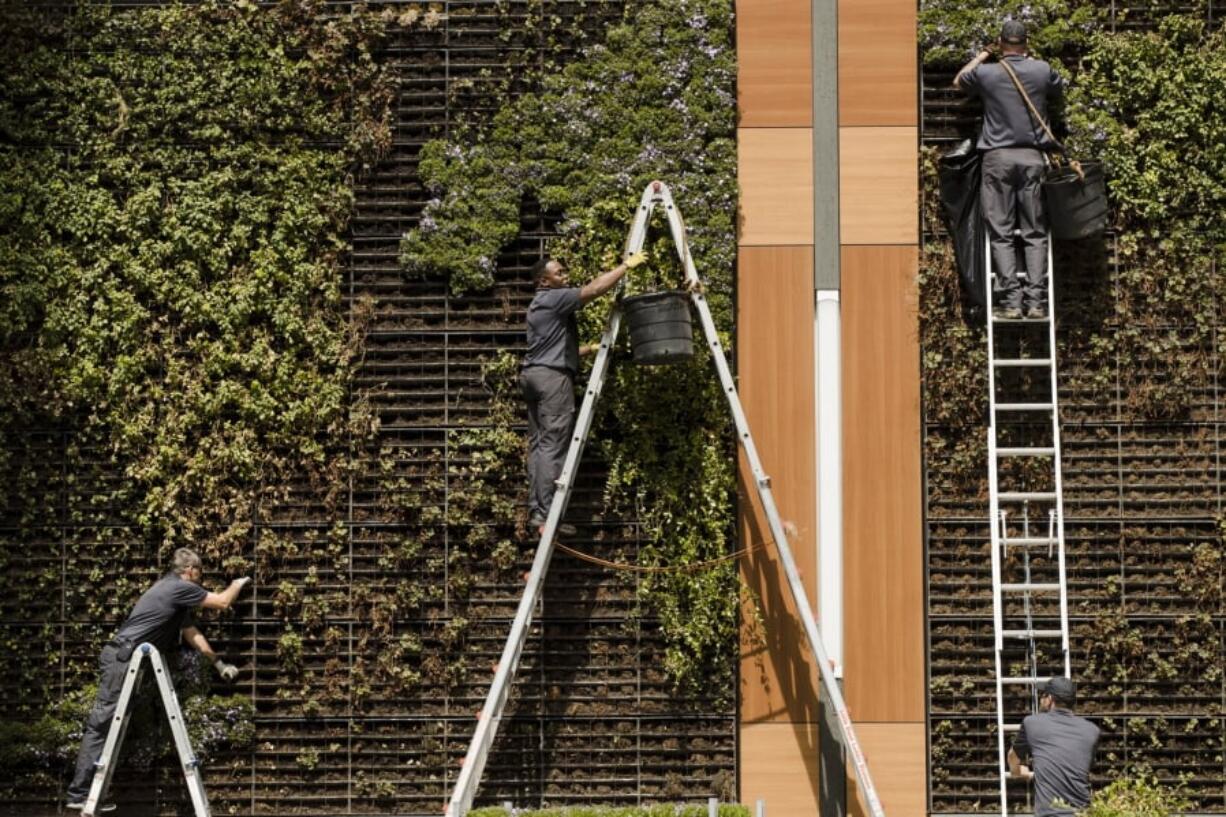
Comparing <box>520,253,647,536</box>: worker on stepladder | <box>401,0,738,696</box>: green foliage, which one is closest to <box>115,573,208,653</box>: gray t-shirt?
<box>401,0,738,696</box>: green foliage

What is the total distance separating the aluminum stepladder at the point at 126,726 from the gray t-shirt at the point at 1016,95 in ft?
17.1

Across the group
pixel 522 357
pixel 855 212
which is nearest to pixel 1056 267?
pixel 855 212

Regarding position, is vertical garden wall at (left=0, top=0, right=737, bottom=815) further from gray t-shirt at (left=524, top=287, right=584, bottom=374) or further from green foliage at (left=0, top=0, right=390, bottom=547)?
gray t-shirt at (left=524, top=287, right=584, bottom=374)

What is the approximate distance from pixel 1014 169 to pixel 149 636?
5.22m

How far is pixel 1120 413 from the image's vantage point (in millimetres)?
8727

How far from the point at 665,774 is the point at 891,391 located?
244 cm

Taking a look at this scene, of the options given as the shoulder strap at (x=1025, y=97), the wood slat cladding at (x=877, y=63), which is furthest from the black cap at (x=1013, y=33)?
the wood slat cladding at (x=877, y=63)

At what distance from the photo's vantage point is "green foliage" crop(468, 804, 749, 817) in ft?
26.3

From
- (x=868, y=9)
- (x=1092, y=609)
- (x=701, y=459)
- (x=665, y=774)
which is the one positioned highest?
(x=868, y=9)

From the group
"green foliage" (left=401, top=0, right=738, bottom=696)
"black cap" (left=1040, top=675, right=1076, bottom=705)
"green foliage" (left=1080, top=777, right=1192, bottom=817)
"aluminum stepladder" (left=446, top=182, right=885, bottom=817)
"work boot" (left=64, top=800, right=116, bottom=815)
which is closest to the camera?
"green foliage" (left=1080, top=777, right=1192, bottom=817)

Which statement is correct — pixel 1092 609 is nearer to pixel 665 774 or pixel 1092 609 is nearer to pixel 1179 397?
pixel 1179 397

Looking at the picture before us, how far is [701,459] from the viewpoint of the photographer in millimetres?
8719

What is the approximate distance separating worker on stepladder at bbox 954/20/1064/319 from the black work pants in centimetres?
505

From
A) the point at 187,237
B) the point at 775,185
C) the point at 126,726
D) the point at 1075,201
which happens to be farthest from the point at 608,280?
the point at 126,726
